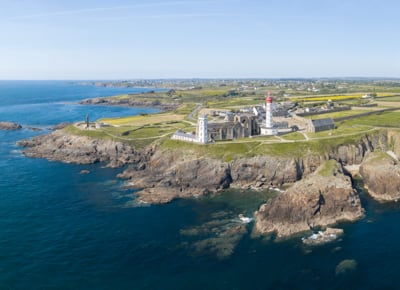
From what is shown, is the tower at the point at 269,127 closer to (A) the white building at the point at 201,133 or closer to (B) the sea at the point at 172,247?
(A) the white building at the point at 201,133

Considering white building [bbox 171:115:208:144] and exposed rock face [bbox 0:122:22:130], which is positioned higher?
white building [bbox 171:115:208:144]

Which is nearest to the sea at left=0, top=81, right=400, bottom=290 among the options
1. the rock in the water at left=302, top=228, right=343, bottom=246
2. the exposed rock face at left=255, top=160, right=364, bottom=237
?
the rock in the water at left=302, top=228, right=343, bottom=246

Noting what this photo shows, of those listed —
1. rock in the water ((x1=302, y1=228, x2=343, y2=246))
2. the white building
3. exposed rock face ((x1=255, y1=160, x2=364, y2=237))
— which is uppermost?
the white building

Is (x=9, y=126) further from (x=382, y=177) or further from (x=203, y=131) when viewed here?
(x=382, y=177)

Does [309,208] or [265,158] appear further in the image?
[265,158]

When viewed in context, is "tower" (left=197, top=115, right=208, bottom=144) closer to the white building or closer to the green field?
the white building

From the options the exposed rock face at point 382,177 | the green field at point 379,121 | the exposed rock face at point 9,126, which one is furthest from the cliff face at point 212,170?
the exposed rock face at point 9,126

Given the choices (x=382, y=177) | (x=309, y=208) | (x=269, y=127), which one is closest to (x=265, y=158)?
(x=269, y=127)
